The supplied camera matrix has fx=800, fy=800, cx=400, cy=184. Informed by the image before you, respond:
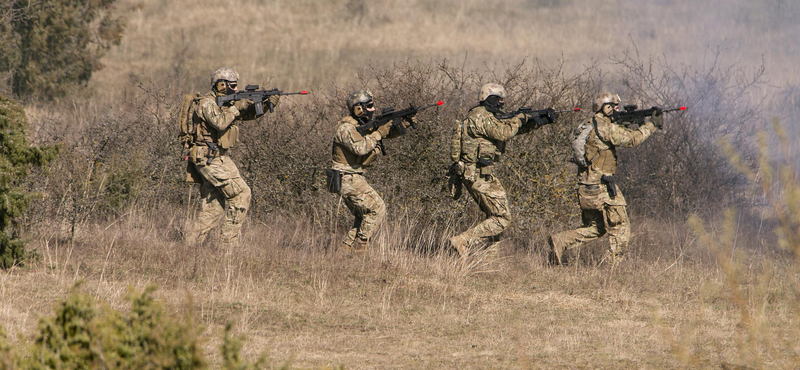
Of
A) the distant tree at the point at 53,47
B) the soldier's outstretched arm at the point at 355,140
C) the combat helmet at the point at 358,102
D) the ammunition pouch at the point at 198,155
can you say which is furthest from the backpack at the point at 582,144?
the distant tree at the point at 53,47

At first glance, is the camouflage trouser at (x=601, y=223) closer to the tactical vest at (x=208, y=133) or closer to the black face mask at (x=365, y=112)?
the black face mask at (x=365, y=112)

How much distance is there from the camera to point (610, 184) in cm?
708

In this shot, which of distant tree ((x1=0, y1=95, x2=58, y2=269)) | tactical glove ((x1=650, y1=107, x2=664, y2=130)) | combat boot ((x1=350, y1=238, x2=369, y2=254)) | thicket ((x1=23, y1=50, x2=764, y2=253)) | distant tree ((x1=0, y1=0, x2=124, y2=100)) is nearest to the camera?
distant tree ((x1=0, y1=95, x2=58, y2=269))

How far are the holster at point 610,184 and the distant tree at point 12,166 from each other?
454 cm

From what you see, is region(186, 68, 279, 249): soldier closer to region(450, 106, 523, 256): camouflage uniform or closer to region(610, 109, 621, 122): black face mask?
region(450, 106, 523, 256): camouflage uniform

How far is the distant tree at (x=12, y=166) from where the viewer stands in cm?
586

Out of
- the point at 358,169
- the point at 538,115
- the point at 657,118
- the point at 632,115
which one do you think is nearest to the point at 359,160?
the point at 358,169

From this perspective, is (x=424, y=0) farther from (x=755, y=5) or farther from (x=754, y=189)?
(x=754, y=189)

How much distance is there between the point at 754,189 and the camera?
31.6 feet

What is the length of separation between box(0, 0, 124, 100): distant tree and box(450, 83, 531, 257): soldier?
1052 centimetres

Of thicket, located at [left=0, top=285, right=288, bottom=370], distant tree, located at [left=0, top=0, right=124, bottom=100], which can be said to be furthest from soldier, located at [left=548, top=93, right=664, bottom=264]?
distant tree, located at [left=0, top=0, right=124, bottom=100]

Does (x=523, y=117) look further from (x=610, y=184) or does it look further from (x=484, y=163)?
(x=610, y=184)

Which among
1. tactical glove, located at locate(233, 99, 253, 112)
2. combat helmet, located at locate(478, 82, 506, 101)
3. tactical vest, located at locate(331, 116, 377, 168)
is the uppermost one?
combat helmet, located at locate(478, 82, 506, 101)

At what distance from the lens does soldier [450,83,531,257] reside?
277 inches
